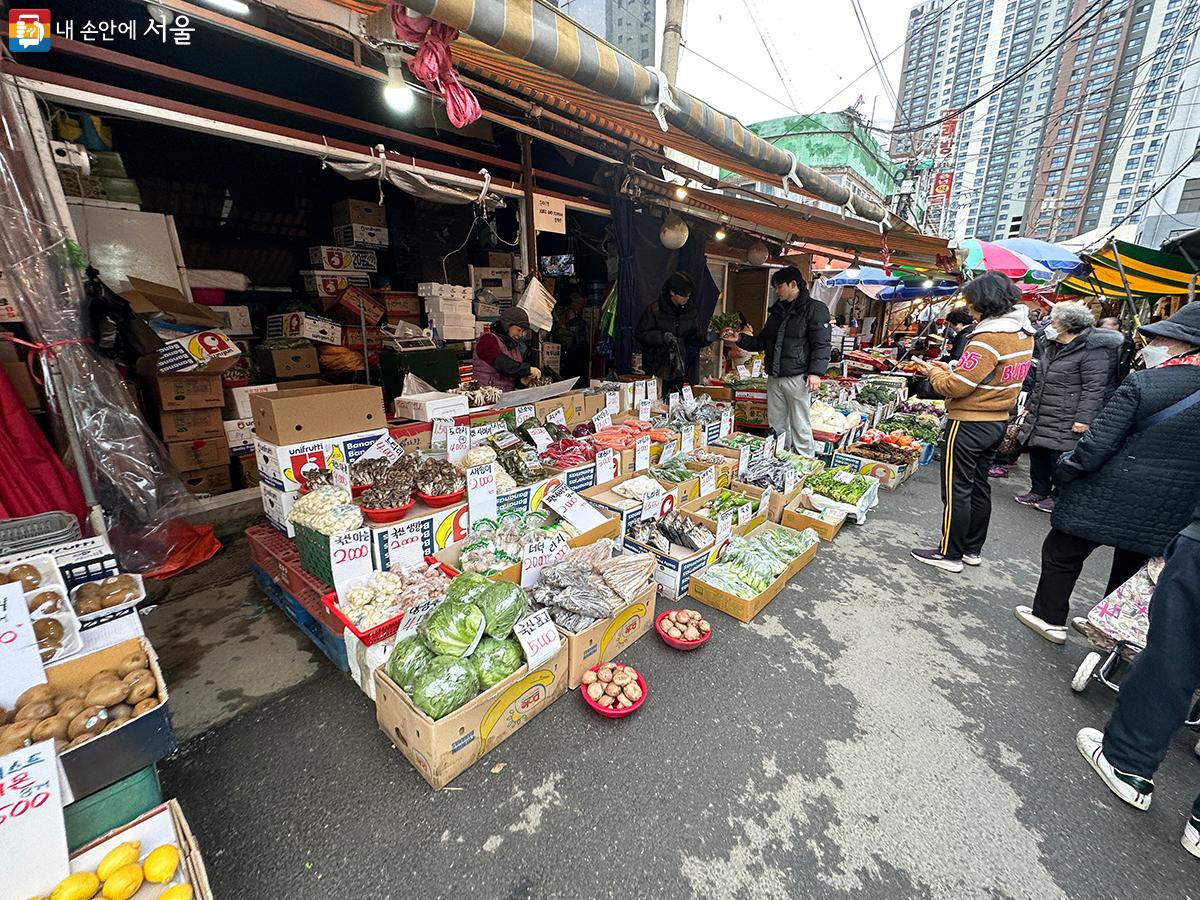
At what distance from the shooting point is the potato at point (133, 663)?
5.90ft

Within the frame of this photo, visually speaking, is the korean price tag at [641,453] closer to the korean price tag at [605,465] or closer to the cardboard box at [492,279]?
the korean price tag at [605,465]

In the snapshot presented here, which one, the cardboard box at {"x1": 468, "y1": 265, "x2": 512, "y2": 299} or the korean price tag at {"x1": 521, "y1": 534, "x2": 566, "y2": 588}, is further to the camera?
the cardboard box at {"x1": 468, "y1": 265, "x2": 512, "y2": 299}

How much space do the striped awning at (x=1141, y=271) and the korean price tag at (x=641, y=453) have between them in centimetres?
613

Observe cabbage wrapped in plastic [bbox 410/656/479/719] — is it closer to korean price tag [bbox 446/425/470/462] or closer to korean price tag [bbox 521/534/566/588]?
korean price tag [bbox 521/534/566/588]

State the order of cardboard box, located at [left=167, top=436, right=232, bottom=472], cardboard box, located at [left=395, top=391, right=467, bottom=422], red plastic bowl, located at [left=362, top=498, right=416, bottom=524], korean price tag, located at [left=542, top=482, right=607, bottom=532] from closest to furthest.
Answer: red plastic bowl, located at [left=362, top=498, right=416, bottom=524]
korean price tag, located at [left=542, top=482, right=607, bottom=532]
cardboard box, located at [left=395, top=391, right=467, bottom=422]
cardboard box, located at [left=167, top=436, right=232, bottom=472]

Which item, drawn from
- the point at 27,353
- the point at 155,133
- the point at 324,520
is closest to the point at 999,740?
the point at 324,520

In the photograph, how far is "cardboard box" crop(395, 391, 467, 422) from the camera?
380 centimetres

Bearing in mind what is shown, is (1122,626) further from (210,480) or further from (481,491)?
(210,480)

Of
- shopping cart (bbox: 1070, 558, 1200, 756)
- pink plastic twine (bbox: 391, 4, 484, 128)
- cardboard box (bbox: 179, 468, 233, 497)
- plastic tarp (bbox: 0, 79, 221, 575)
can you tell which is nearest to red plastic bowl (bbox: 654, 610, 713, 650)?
shopping cart (bbox: 1070, 558, 1200, 756)

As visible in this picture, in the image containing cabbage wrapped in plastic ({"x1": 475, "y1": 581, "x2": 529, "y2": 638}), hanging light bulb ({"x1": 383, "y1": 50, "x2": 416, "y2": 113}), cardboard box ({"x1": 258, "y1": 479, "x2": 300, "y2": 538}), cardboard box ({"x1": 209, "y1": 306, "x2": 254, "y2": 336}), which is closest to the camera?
cabbage wrapped in plastic ({"x1": 475, "y1": 581, "x2": 529, "y2": 638})

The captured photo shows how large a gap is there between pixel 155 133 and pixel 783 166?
6514 millimetres

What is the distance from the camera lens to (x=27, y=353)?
3.37m

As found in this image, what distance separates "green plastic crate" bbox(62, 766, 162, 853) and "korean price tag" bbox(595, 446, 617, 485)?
2940 mm

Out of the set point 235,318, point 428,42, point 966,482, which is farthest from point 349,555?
point 966,482
